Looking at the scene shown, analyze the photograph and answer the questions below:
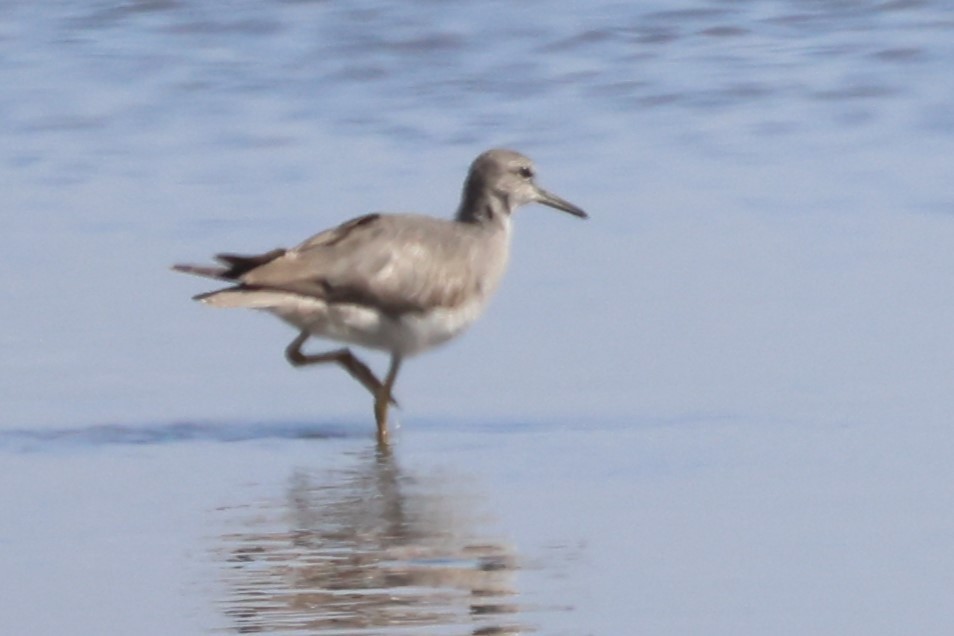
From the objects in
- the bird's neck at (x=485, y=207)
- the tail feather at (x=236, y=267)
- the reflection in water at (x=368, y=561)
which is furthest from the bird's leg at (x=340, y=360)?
the reflection in water at (x=368, y=561)

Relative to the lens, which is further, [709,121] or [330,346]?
[709,121]

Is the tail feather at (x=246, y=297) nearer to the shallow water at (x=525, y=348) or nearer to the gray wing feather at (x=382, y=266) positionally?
the gray wing feather at (x=382, y=266)

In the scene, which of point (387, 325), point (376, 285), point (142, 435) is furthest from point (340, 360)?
point (142, 435)

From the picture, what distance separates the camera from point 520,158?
909 cm

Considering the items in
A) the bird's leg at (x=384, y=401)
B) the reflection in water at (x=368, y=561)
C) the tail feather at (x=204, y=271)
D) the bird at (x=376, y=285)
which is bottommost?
the bird's leg at (x=384, y=401)

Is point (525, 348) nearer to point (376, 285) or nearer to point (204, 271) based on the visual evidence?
point (376, 285)

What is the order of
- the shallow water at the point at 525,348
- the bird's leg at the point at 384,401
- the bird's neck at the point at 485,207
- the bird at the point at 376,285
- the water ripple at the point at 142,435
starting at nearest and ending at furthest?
the shallow water at the point at 525,348 → the water ripple at the point at 142,435 → the bird at the point at 376,285 → the bird's leg at the point at 384,401 → the bird's neck at the point at 485,207

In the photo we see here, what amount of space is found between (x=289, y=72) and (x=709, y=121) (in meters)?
2.76

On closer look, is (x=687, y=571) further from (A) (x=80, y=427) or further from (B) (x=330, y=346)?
(B) (x=330, y=346)

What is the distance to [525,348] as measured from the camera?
28.4 ft

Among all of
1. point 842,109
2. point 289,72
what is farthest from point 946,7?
point 289,72

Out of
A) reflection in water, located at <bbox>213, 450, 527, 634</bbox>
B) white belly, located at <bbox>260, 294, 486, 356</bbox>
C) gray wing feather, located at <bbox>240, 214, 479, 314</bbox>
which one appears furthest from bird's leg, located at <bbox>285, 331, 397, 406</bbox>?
reflection in water, located at <bbox>213, 450, 527, 634</bbox>

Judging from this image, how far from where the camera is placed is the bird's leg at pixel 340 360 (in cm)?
852

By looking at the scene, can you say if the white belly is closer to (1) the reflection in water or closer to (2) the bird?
(2) the bird
